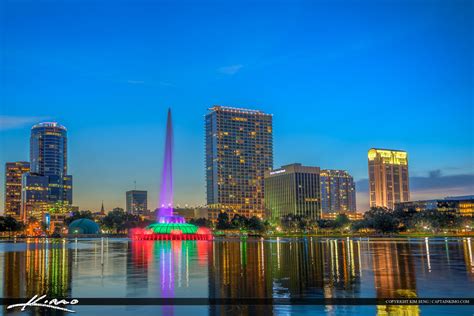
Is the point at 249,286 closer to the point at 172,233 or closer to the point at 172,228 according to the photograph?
the point at 172,233

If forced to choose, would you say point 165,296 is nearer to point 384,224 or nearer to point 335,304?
point 335,304

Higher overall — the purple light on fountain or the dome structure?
the purple light on fountain

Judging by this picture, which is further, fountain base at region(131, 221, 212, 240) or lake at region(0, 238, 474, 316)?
fountain base at region(131, 221, 212, 240)

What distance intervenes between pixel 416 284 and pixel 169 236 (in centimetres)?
10448

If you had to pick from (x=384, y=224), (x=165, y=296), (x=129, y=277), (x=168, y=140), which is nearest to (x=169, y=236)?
(x=168, y=140)

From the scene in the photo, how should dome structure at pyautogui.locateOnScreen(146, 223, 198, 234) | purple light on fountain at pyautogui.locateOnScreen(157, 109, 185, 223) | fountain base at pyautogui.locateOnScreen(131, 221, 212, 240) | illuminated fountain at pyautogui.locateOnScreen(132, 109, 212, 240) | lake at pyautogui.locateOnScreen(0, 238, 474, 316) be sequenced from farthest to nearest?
dome structure at pyautogui.locateOnScreen(146, 223, 198, 234) → fountain base at pyautogui.locateOnScreen(131, 221, 212, 240) → illuminated fountain at pyautogui.locateOnScreen(132, 109, 212, 240) → purple light on fountain at pyautogui.locateOnScreen(157, 109, 185, 223) → lake at pyautogui.locateOnScreen(0, 238, 474, 316)
